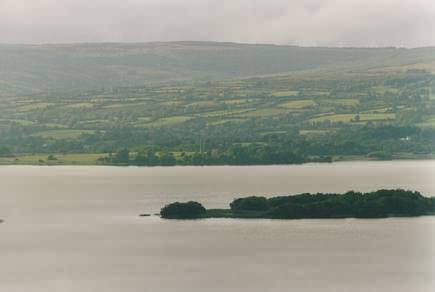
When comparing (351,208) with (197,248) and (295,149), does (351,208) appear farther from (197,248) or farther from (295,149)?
(295,149)

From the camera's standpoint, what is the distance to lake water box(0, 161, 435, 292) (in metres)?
34.7

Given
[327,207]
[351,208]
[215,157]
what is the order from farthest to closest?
1. [215,157]
2. [327,207]
3. [351,208]

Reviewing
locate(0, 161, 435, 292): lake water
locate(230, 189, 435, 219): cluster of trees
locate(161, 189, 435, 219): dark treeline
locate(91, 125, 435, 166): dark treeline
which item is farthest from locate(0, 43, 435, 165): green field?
locate(230, 189, 435, 219): cluster of trees

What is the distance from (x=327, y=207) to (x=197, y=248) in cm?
847

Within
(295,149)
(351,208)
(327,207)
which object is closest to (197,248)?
(327,207)

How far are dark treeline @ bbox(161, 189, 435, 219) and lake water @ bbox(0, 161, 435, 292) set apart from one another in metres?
0.87

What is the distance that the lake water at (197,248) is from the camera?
114ft

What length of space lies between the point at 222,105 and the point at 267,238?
86919mm

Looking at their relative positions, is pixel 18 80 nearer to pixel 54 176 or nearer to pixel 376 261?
pixel 54 176

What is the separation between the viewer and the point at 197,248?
41.3m

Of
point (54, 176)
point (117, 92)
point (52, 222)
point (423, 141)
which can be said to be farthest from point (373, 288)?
point (117, 92)

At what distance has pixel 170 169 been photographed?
89.5 m

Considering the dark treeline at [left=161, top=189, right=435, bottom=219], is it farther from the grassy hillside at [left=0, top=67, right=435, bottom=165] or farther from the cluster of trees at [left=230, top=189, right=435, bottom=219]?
the grassy hillside at [left=0, top=67, right=435, bottom=165]

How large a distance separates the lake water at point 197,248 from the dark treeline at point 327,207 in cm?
87
